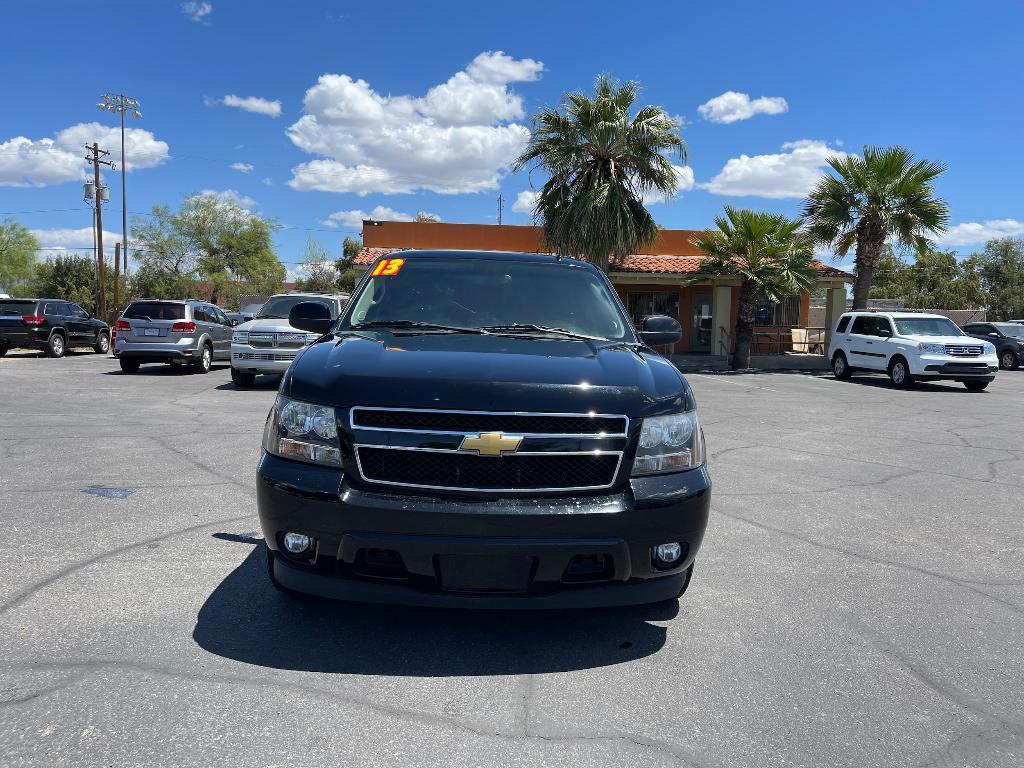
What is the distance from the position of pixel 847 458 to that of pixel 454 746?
700cm

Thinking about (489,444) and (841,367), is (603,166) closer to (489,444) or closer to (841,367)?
(841,367)

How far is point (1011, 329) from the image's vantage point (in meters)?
26.7

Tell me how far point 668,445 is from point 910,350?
1672cm

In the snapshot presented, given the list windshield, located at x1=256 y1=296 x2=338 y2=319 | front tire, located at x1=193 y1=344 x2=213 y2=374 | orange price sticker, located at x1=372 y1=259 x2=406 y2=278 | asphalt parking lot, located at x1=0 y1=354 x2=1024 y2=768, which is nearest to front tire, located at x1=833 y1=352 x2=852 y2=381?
windshield, located at x1=256 y1=296 x2=338 y2=319

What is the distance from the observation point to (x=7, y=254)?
69.6 metres

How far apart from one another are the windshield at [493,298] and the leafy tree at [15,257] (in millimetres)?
78073

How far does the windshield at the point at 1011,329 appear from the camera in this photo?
26.4 metres

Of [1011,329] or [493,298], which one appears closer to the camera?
[493,298]

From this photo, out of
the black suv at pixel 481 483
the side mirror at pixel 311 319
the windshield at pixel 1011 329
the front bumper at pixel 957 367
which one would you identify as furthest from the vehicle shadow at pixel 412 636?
the windshield at pixel 1011 329

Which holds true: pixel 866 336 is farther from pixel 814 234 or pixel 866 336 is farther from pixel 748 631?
pixel 748 631

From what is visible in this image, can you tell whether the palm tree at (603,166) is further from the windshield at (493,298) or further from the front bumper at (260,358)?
the windshield at (493,298)

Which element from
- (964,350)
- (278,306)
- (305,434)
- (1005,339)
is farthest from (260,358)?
(1005,339)

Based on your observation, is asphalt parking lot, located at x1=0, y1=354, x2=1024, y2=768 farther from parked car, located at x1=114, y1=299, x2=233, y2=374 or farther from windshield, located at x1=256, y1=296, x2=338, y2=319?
parked car, located at x1=114, y1=299, x2=233, y2=374

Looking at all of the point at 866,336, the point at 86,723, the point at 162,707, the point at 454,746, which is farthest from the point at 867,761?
the point at 866,336
